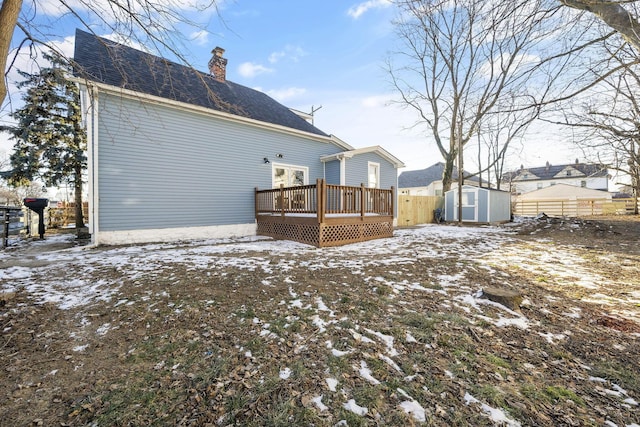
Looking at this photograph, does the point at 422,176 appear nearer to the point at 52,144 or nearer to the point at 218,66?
the point at 218,66

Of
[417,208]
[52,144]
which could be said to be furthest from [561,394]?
[52,144]

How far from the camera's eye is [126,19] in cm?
347

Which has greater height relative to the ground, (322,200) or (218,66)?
(218,66)

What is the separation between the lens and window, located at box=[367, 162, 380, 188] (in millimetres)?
12602

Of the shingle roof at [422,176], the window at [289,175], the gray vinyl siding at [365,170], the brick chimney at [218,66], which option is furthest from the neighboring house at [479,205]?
the shingle roof at [422,176]

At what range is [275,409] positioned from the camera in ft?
5.41

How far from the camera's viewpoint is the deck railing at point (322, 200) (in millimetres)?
7184

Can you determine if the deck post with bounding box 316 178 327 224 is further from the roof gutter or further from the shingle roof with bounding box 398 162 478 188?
the shingle roof with bounding box 398 162 478 188

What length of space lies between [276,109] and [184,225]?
23.3ft

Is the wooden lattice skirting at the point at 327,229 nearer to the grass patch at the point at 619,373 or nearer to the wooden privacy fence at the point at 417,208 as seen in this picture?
the grass patch at the point at 619,373

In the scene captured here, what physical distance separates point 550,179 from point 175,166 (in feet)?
176

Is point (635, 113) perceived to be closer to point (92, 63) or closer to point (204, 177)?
point (204, 177)

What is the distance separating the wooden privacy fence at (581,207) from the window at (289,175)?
23.2 m

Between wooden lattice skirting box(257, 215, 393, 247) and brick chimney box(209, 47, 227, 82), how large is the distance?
286 inches
